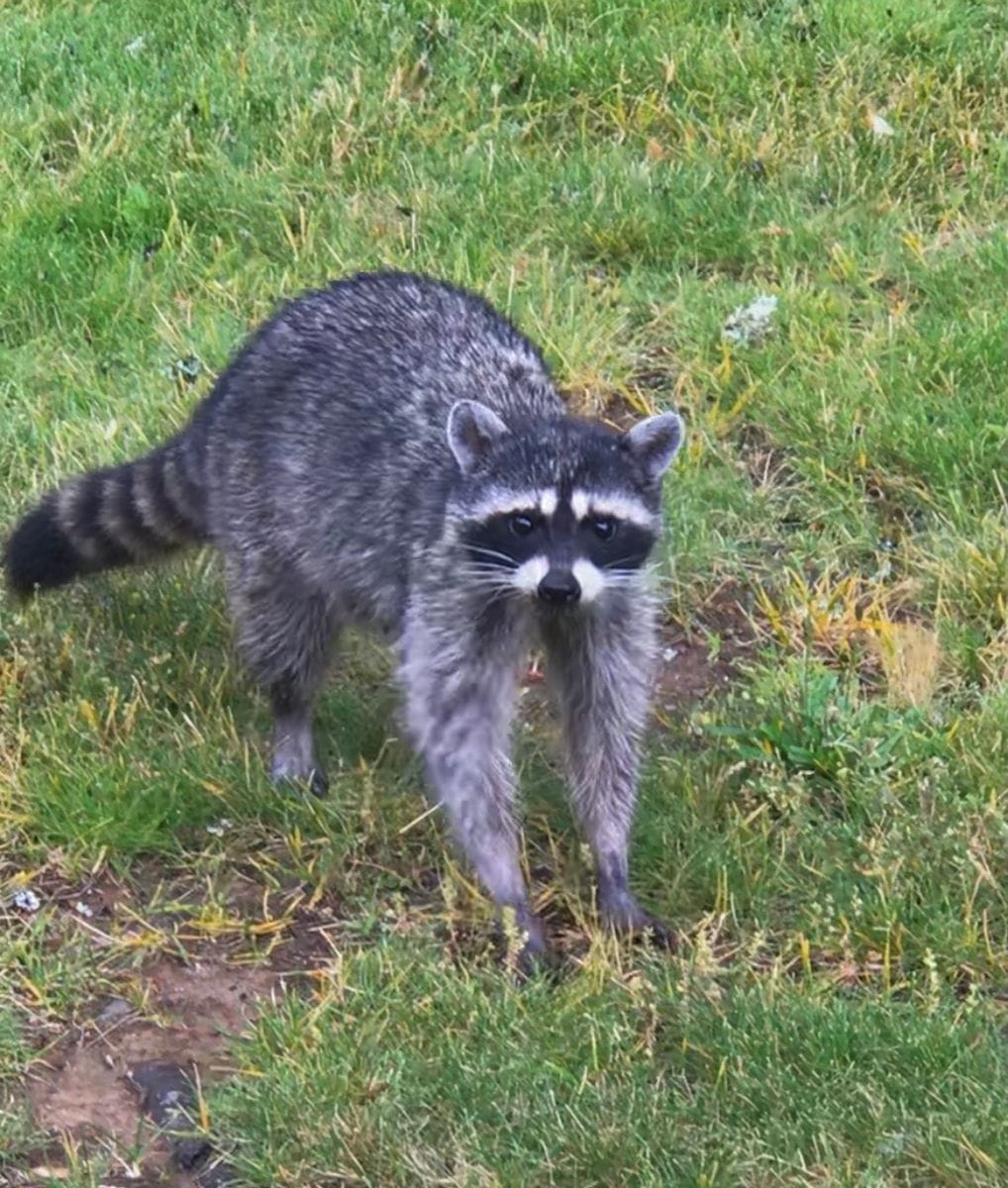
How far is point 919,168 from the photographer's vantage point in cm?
657

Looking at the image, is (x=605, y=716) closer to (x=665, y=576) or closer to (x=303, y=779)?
(x=303, y=779)

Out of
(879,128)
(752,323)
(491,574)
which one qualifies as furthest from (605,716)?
(879,128)

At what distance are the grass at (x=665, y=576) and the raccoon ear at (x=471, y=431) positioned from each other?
808 millimetres

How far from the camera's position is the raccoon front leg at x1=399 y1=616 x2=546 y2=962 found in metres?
4.20

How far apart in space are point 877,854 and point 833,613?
101cm

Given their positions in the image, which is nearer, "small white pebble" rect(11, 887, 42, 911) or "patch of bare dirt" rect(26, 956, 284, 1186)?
"patch of bare dirt" rect(26, 956, 284, 1186)

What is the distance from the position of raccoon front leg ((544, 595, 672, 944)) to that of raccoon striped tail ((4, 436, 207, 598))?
116 cm

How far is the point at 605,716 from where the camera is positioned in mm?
4406

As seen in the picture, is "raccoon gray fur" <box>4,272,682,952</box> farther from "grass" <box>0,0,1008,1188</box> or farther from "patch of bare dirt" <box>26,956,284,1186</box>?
"patch of bare dirt" <box>26,956,284,1186</box>

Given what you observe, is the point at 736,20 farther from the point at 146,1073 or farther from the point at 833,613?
the point at 146,1073

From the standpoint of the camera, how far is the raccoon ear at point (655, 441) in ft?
14.2

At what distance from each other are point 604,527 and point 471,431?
38cm

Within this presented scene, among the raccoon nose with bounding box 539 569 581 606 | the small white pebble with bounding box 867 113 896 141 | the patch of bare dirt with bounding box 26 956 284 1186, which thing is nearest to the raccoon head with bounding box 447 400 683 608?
the raccoon nose with bounding box 539 569 581 606

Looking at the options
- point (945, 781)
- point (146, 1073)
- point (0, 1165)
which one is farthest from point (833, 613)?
point (0, 1165)
